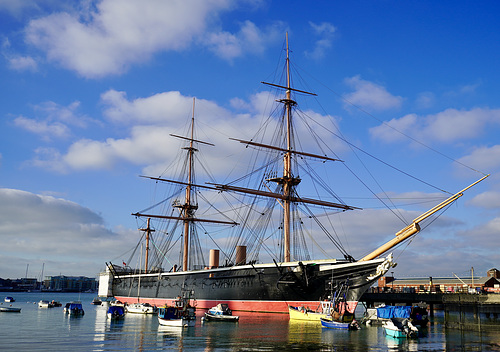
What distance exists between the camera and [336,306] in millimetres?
38375

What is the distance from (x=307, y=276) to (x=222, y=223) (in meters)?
33.9

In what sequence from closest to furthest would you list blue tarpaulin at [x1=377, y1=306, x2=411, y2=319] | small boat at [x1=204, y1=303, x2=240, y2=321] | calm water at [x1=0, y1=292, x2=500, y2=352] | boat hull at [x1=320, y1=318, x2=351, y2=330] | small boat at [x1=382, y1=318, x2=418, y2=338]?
calm water at [x1=0, y1=292, x2=500, y2=352], small boat at [x1=382, y1=318, x2=418, y2=338], boat hull at [x1=320, y1=318, x2=351, y2=330], blue tarpaulin at [x1=377, y1=306, x2=411, y2=319], small boat at [x1=204, y1=303, x2=240, y2=321]

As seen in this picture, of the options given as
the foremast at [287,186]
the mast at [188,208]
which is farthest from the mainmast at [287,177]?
the mast at [188,208]

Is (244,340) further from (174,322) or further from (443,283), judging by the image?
(443,283)

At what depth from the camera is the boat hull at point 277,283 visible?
40156 millimetres

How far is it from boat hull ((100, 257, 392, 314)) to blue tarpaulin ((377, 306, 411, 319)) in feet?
8.68

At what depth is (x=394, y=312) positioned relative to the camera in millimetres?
38875

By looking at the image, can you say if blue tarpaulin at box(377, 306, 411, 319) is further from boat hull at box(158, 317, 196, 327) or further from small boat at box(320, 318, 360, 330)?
boat hull at box(158, 317, 196, 327)

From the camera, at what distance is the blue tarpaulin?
121 feet

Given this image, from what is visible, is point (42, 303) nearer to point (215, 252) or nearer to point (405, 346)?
point (215, 252)

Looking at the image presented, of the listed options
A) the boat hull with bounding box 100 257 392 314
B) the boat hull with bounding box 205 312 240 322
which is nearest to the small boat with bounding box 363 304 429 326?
the boat hull with bounding box 100 257 392 314

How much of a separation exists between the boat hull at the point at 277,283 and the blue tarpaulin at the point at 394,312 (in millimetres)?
2647

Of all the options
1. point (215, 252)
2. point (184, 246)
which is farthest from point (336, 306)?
point (184, 246)

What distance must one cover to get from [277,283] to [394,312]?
1128cm
